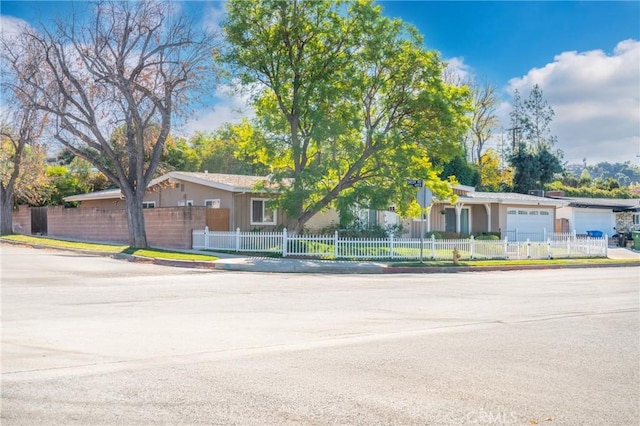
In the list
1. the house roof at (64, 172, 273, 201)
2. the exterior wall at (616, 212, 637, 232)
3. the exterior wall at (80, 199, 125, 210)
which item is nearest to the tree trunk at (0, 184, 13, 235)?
the exterior wall at (80, 199, 125, 210)

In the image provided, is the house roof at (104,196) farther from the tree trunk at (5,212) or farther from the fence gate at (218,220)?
the fence gate at (218,220)

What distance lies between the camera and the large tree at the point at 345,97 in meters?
25.3

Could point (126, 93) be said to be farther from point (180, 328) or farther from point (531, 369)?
point (531, 369)

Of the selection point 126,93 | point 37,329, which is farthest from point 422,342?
point 126,93

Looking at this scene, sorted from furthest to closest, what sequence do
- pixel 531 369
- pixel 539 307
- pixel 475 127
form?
pixel 475 127
pixel 539 307
pixel 531 369

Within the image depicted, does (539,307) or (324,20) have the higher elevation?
(324,20)

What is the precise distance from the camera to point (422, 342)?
319 inches

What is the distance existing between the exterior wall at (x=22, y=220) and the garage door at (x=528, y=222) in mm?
33826

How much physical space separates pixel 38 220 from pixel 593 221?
41096 millimetres

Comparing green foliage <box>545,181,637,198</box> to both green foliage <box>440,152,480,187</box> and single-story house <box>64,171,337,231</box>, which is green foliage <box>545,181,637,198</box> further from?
single-story house <box>64,171,337,231</box>

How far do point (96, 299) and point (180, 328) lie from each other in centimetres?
372

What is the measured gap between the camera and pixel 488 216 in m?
38.0

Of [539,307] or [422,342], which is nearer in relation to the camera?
[422,342]

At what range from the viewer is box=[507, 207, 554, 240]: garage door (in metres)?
38.2
